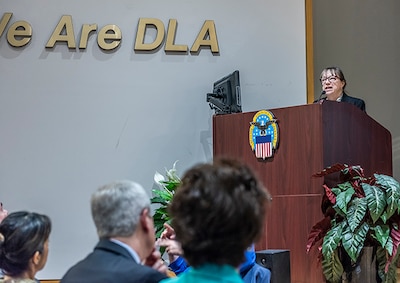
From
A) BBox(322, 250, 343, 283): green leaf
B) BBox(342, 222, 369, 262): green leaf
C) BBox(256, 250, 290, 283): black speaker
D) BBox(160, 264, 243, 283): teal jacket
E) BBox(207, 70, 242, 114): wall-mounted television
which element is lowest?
BBox(322, 250, 343, 283): green leaf

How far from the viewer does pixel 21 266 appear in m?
1.81

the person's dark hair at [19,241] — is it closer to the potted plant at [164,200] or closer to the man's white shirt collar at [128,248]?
the man's white shirt collar at [128,248]

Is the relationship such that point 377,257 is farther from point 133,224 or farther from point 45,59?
point 45,59

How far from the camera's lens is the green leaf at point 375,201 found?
3535 mm

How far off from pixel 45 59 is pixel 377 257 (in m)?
3.37

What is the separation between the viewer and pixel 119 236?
1463mm

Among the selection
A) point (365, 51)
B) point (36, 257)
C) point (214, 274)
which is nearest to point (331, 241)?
point (36, 257)

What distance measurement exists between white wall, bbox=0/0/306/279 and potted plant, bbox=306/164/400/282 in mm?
1878

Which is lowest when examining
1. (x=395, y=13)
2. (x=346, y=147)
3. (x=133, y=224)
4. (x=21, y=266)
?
(x=21, y=266)

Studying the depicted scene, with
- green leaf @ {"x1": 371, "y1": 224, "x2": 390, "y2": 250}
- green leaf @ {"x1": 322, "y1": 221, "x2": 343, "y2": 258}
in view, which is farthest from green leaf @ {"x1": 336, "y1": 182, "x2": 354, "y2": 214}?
green leaf @ {"x1": 371, "y1": 224, "x2": 390, "y2": 250}

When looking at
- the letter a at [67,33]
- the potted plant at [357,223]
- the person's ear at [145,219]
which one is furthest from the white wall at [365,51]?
the person's ear at [145,219]

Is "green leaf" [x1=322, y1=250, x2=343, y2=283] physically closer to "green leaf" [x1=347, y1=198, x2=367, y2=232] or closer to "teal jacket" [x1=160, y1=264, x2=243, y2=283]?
"green leaf" [x1=347, y1=198, x2=367, y2=232]

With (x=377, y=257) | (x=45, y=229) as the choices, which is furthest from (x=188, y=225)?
(x=377, y=257)

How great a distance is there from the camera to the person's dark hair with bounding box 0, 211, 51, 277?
1804 mm
